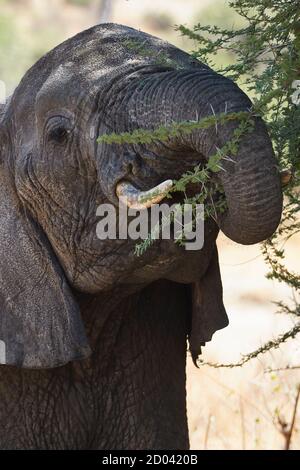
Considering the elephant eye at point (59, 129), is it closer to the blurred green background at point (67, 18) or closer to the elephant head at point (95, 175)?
the elephant head at point (95, 175)

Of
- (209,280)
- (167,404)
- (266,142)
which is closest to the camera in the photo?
(266,142)

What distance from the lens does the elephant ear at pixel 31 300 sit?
450 centimetres

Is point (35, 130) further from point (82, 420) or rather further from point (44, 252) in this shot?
point (82, 420)

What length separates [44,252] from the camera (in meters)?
4.52

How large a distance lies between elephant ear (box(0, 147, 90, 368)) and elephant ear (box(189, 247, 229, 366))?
0.48 metres

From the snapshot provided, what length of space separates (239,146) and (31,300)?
1211mm

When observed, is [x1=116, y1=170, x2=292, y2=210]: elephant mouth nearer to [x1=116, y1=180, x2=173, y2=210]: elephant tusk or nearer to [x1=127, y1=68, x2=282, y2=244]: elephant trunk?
[x1=116, y1=180, x2=173, y2=210]: elephant tusk

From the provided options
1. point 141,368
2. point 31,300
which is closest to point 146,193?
point 31,300

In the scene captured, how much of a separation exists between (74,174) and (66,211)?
0.15 meters

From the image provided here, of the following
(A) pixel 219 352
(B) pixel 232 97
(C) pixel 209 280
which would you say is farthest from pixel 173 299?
(A) pixel 219 352

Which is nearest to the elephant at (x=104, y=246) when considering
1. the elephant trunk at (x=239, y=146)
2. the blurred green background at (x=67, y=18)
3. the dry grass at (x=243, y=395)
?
the elephant trunk at (x=239, y=146)

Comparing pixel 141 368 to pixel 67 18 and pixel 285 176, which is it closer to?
pixel 285 176

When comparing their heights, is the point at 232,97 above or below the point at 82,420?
above

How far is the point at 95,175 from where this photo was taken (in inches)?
167
